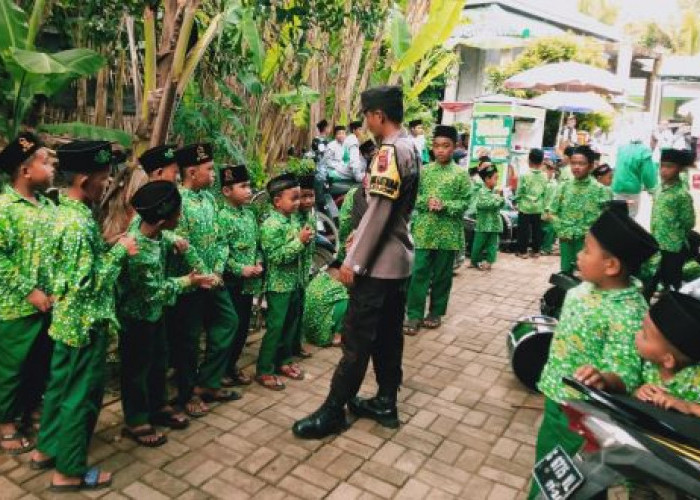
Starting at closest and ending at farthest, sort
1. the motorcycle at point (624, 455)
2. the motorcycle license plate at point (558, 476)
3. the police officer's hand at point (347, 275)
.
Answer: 1. the motorcycle at point (624, 455)
2. the motorcycle license plate at point (558, 476)
3. the police officer's hand at point (347, 275)

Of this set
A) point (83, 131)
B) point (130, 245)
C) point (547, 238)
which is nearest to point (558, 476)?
point (130, 245)

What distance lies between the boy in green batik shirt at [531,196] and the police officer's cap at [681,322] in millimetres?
7237

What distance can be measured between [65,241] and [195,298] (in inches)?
43.6

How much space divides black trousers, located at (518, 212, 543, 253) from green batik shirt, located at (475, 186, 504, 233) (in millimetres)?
1382

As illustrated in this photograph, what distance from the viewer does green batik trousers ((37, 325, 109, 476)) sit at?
2.95m

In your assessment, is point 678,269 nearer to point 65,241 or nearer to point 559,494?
point 559,494

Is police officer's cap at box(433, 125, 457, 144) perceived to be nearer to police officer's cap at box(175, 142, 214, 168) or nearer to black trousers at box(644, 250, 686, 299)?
black trousers at box(644, 250, 686, 299)

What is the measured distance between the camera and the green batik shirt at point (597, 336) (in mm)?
2355

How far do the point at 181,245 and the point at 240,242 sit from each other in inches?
25.3

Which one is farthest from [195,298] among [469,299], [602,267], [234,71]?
[469,299]

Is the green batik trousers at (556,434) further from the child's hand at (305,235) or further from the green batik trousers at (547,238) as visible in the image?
the green batik trousers at (547,238)

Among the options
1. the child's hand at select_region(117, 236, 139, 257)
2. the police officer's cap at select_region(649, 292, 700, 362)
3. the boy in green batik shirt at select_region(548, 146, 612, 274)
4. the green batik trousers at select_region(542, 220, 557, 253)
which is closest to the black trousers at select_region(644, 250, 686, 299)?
the boy in green batik shirt at select_region(548, 146, 612, 274)

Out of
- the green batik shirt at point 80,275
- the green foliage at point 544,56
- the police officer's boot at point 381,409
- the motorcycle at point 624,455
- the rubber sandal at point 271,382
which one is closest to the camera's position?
the motorcycle at point 624,455

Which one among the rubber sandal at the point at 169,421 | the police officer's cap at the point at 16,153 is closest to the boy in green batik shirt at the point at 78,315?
the police officer's cap at the point at 16,153
